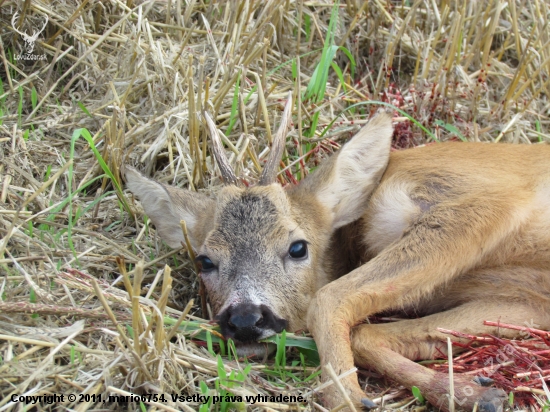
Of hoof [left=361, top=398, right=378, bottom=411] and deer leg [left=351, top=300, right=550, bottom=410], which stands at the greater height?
hoof [left=361, top=398, right=378, bottom=411]

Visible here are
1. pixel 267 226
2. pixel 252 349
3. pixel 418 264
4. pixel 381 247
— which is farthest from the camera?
pixel 381 247

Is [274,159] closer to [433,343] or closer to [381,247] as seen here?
[381,247]

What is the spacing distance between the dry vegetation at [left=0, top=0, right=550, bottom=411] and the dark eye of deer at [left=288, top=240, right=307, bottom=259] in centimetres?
67

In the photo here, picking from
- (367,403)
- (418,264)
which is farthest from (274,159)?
(367,403)

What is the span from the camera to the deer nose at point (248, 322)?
376cm

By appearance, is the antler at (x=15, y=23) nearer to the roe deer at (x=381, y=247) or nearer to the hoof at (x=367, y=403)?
the roe deer at (x=381, y=247)

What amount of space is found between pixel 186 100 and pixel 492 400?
3165 mm

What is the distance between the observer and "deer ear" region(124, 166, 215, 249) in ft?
15.5

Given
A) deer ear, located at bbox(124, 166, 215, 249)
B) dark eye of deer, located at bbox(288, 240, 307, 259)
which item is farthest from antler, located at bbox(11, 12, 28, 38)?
dark eye of deer, located at bbox(288, 240, 307, 259)

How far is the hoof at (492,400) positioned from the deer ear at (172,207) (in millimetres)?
1882

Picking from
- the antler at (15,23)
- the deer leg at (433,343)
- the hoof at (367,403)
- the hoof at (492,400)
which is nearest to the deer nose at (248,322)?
the deer leg at (433,343)

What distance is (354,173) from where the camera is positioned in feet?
15.4

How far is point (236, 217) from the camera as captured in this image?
4.28 metres

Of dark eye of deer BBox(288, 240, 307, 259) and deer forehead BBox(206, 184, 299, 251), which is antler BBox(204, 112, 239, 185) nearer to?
deer forehead BBox(206, 184, 299, 251)
